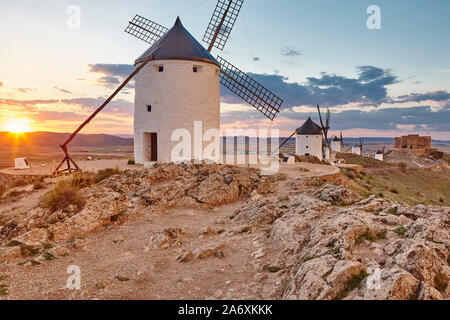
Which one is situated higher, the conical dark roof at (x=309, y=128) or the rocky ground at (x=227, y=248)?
the conical dark roof at (x=309, y=128)

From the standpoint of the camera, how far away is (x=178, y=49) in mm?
19031

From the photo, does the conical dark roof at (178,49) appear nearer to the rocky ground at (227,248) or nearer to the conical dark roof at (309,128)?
the rocky ground at (227,248)

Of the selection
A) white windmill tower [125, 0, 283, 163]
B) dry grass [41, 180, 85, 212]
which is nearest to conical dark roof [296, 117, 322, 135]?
white windmill tower [125, 0, 283, 163]

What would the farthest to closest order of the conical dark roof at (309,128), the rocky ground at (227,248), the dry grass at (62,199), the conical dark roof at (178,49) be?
the conical dark roof at (309,128) < the conical dark roof at (178,49) < the dry grass at (62,199) < the rocky ground at (227,248)

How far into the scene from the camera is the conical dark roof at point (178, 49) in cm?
1870

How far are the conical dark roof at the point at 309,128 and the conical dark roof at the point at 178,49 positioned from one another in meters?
27.7

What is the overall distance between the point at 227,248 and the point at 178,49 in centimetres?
1516

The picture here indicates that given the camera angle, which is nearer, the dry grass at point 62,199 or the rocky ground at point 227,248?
the rocky ground at point 227,248

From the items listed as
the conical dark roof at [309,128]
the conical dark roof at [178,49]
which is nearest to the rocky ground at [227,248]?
the conical dark roof at [178,49]

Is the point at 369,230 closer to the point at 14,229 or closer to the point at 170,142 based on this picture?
the point at 14,229

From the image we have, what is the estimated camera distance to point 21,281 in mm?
6512

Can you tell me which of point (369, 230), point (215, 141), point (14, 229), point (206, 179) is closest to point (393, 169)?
point (215, 141)

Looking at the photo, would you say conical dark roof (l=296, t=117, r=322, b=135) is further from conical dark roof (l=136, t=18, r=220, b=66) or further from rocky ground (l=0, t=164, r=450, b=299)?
rocky ground (l=0, t=164, r=450, b=299)

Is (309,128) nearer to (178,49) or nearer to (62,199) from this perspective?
(178,49)
